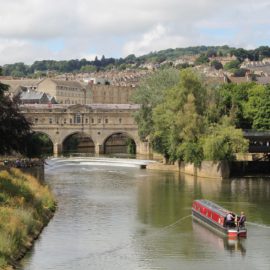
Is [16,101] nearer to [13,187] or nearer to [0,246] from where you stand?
[13,187]

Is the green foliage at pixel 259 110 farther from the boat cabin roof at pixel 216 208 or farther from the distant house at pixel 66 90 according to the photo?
the distant house at pixel 66 90

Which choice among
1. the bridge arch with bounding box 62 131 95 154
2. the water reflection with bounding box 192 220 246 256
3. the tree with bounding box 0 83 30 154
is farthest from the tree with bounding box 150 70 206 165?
the bridge arch with bounding box 62 131 95 154

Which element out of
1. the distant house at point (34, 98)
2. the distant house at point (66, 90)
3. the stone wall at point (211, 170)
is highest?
the distant house at point (66, 90)

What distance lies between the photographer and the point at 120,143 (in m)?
141

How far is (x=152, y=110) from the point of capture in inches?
3376

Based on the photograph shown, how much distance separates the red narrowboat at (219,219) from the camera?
128ft

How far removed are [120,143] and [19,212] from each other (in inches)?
4095

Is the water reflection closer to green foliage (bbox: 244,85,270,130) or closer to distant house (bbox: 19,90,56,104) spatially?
green foliage (bbox: 244,85,270,130)

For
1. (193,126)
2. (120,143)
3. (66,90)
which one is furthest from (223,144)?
(66,90)

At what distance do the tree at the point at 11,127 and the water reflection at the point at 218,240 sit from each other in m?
21.8

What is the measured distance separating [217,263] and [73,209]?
57.0ft

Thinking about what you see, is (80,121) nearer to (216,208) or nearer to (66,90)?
(66,90)

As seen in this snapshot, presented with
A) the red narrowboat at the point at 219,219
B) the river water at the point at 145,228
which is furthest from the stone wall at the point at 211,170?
the red narrowboat at the point at 219,219

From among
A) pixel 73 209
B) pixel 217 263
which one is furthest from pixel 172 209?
pixel 217 263
